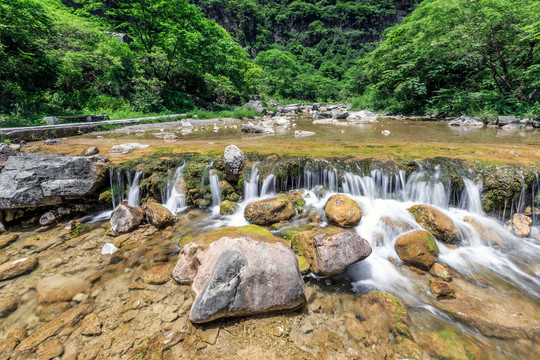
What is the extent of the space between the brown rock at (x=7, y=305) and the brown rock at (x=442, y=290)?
16.9 feet

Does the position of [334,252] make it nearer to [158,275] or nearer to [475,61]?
[158,275]

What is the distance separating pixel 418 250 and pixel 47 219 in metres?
6.91

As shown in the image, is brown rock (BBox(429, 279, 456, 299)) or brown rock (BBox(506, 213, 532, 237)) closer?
brown rock (BBox(429, 279, 456, 299))

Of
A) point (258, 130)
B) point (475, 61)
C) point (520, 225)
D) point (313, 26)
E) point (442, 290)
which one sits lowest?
point (442, 290)

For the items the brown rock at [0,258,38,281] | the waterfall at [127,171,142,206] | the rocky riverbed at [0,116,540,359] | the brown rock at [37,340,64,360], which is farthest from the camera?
the waterfall at [127,171,142,206]

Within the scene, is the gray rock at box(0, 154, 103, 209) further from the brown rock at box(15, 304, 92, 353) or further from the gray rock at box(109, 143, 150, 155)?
the brown rock at box(15, 304, 92, 353)

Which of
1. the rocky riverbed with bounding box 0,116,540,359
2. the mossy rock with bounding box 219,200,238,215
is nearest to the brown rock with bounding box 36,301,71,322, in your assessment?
the rocky riverbed with bounding box 0,116,540,359

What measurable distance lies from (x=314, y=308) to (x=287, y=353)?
0.61 metres

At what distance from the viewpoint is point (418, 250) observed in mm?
3031

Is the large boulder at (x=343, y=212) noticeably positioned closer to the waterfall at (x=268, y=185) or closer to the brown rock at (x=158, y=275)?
the waterfall at (x=268, y=185)

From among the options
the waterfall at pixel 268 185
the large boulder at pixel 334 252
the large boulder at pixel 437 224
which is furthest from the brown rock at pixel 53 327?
the large boulder at pixel 437 224

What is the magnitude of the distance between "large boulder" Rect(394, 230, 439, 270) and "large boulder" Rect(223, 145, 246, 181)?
3.67 metres

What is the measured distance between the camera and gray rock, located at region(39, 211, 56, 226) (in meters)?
4.14

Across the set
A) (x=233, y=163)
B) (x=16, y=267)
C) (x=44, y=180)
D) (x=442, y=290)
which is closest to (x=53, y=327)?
(x=16, y=267)
